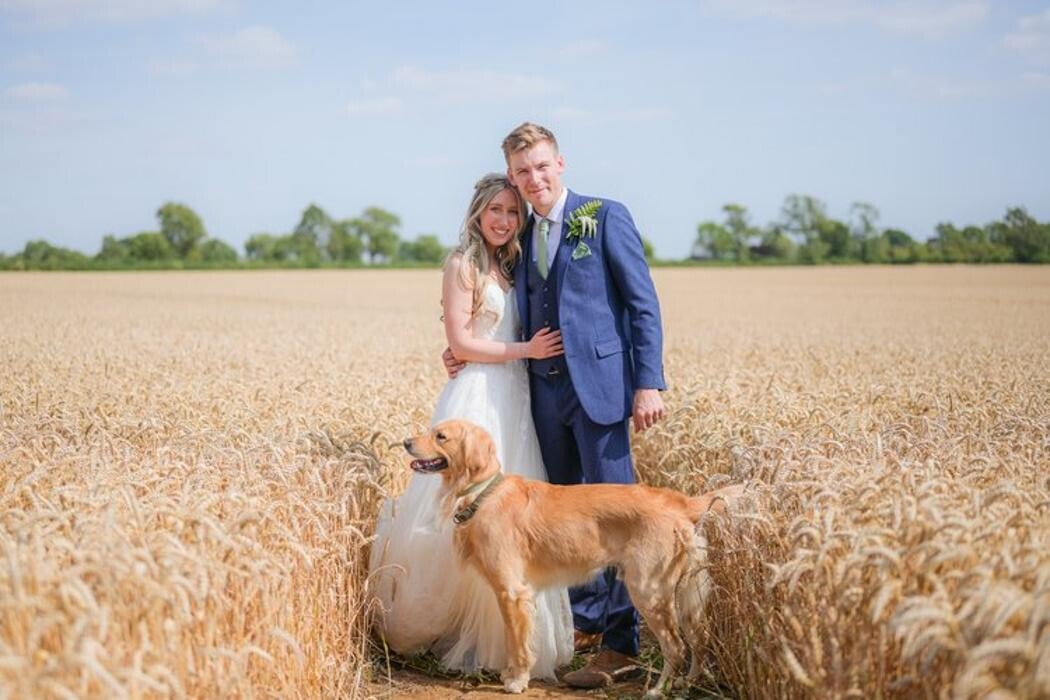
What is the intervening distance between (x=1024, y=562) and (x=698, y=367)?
30.7 feet

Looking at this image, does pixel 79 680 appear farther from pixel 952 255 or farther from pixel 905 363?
pixel 952 255

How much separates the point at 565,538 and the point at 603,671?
1.16 meters

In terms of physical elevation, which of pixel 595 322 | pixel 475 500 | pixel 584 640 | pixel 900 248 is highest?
pixel 900 248

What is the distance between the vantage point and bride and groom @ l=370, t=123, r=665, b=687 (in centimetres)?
591

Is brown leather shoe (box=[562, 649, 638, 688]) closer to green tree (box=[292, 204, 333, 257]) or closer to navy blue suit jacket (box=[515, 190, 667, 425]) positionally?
navy blue suit jacket (box=[515, 190, 667, 425])

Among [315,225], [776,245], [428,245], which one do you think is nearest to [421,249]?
[428,245]

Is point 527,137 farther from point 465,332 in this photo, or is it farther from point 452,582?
point 452,582

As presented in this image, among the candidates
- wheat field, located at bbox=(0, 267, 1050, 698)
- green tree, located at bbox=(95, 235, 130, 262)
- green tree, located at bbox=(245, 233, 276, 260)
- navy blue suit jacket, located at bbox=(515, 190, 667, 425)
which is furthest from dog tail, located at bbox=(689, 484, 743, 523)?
green tree, located at bbox=(245, 233, 276, 260)

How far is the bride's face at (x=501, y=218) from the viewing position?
616 cm

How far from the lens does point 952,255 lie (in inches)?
3007

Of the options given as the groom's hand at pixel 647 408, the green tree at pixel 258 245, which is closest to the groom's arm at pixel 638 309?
the groom's hand at pixel 647 408

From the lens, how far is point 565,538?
205 inches

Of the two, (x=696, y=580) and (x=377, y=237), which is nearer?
(x=696, y=580)

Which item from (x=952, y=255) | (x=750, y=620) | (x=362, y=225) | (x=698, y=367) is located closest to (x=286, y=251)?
(x=362, y=225)
